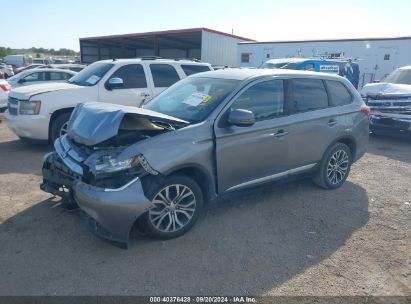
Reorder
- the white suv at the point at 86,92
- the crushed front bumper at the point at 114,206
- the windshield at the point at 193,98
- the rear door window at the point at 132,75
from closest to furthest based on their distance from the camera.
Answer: the crushed front bumper at the point at 114,206 → the windshield at the point at 193,98 → the white suv at the point at 86,92 → the rear door window at the point at 132,75

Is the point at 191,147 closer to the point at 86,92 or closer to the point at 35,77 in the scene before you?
the point at 86,92

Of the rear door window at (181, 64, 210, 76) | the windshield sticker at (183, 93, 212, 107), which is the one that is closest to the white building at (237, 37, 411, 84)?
the rear door window at (181, 64, 210, 76)

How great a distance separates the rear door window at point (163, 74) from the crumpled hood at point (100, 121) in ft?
12.9

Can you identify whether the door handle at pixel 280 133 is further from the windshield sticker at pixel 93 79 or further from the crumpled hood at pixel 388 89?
the crumpled hood at pixel 388 89

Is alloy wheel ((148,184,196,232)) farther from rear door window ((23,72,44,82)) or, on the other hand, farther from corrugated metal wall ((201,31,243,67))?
corrugated metal wall ((201,31,243,67))

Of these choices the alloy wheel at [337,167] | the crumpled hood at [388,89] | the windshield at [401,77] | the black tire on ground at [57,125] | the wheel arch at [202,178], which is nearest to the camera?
the wheel arch at [202,178]

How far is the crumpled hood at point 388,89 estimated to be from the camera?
8922 mm

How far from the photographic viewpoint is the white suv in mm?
6688

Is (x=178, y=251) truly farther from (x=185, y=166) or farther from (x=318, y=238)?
(x=318, y=238)

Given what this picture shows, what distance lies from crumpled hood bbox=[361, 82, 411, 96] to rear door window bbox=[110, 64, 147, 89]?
6.14 m

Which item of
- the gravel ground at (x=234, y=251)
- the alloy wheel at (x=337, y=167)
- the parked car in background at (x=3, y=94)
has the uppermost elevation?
the parked car in background at (x=3, y=94)

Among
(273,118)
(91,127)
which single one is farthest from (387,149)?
(91,127)

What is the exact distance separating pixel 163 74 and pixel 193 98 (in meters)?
3.87

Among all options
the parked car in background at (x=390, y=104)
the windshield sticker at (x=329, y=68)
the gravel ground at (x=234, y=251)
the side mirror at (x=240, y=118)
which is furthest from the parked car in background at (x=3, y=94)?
the windshield sticker at (x=329, y=68)
